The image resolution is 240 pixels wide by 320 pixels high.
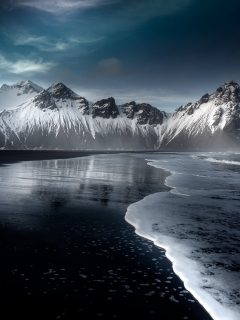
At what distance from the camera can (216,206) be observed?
13898 millimetres

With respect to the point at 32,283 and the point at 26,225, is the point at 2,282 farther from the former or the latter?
the point at 26,225

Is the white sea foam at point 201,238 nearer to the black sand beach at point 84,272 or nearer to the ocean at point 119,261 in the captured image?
the ocean at point 119,261

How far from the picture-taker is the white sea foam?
5707 millimetres

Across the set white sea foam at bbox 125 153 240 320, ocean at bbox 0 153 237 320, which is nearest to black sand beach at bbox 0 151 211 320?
ocean at bbox 0 153 237 320

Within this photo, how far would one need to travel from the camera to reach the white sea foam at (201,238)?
225 inches

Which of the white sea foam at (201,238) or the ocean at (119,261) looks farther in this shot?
the white sea foam at (201,238)

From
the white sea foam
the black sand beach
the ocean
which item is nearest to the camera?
the black sand beach

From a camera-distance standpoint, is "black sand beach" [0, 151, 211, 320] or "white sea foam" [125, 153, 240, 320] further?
"white sea foam" [125, 153, 240, 320]

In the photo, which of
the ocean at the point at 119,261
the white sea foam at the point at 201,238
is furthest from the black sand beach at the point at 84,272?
the white sea foam at the point at 201,238

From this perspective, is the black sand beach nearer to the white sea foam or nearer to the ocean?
the ocean

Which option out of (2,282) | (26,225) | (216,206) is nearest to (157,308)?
(2,282)

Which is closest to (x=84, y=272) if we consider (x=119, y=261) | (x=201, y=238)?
(x=119, y=261)

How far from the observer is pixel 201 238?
355 inches

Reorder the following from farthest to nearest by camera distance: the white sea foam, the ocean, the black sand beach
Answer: the white sea foam < the ocean < the black sand beach
